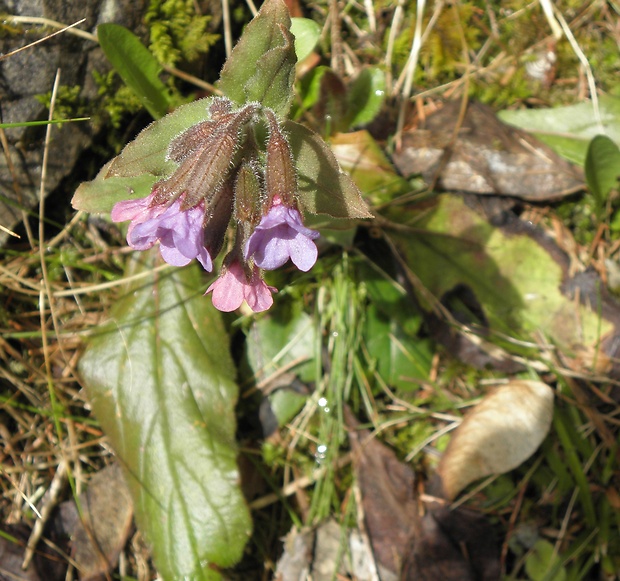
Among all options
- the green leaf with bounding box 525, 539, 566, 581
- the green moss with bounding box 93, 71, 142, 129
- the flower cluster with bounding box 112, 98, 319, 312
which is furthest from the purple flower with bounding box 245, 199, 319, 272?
the green leaf with bounding box 525, 539, 566, 581

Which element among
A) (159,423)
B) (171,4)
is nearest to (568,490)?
(159,423)

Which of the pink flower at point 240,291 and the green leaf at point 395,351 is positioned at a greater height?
the pink flower at point 240,291

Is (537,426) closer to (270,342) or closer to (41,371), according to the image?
(270,342)

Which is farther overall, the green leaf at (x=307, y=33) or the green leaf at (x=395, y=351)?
the green leaf at (x=395, y=351)

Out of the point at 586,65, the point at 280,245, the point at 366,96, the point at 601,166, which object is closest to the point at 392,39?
the point at 366,96

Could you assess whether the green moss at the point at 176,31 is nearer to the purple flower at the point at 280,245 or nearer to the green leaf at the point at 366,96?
the green leaf at the point at 366,96

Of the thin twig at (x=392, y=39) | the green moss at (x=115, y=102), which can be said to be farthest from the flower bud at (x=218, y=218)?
the thin twig at (x=392, y=39)

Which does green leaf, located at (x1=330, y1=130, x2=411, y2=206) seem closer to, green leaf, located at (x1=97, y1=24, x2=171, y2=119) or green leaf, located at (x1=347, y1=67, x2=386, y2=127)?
green leaf, located at (x1=347, y1=67, x2=386, y2=127)
